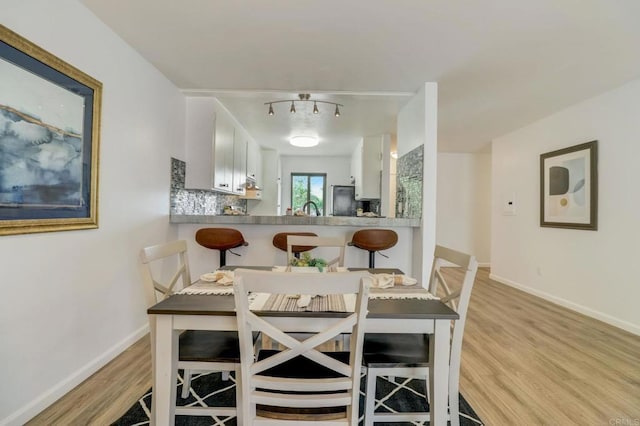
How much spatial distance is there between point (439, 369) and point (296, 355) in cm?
66

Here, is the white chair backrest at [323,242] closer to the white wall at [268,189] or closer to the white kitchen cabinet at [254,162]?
the white kitchen cabinet at [254,162]

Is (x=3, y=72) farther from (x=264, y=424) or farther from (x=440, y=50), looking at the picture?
(x=440, y=50)

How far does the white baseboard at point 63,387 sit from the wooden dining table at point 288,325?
83 centimetres

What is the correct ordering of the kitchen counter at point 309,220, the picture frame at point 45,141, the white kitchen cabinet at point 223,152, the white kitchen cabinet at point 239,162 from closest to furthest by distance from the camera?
the picture frame at point 45,141, the kitchen counter at point 309,220, the white kitchen cabinet at point 223,152, the white kitchen cabinet at point 239,162

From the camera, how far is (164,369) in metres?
1.30

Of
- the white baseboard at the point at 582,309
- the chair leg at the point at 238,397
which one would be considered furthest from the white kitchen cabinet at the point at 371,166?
the chair leg at the point at 238,397

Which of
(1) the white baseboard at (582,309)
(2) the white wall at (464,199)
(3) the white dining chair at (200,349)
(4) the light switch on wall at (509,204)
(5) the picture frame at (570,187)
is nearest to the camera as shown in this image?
(3) the white dining chair at (200,349)

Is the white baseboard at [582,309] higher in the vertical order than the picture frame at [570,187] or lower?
lower

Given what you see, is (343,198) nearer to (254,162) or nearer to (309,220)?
(254,162)

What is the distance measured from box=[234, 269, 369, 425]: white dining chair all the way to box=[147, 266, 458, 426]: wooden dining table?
169 mm

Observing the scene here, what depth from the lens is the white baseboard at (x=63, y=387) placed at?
158 centimetres

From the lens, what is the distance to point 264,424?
1.12 meters

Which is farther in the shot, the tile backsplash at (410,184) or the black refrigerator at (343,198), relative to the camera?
the black refrigerator at (343,198)

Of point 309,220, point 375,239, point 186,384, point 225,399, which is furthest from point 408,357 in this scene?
point 309,220
